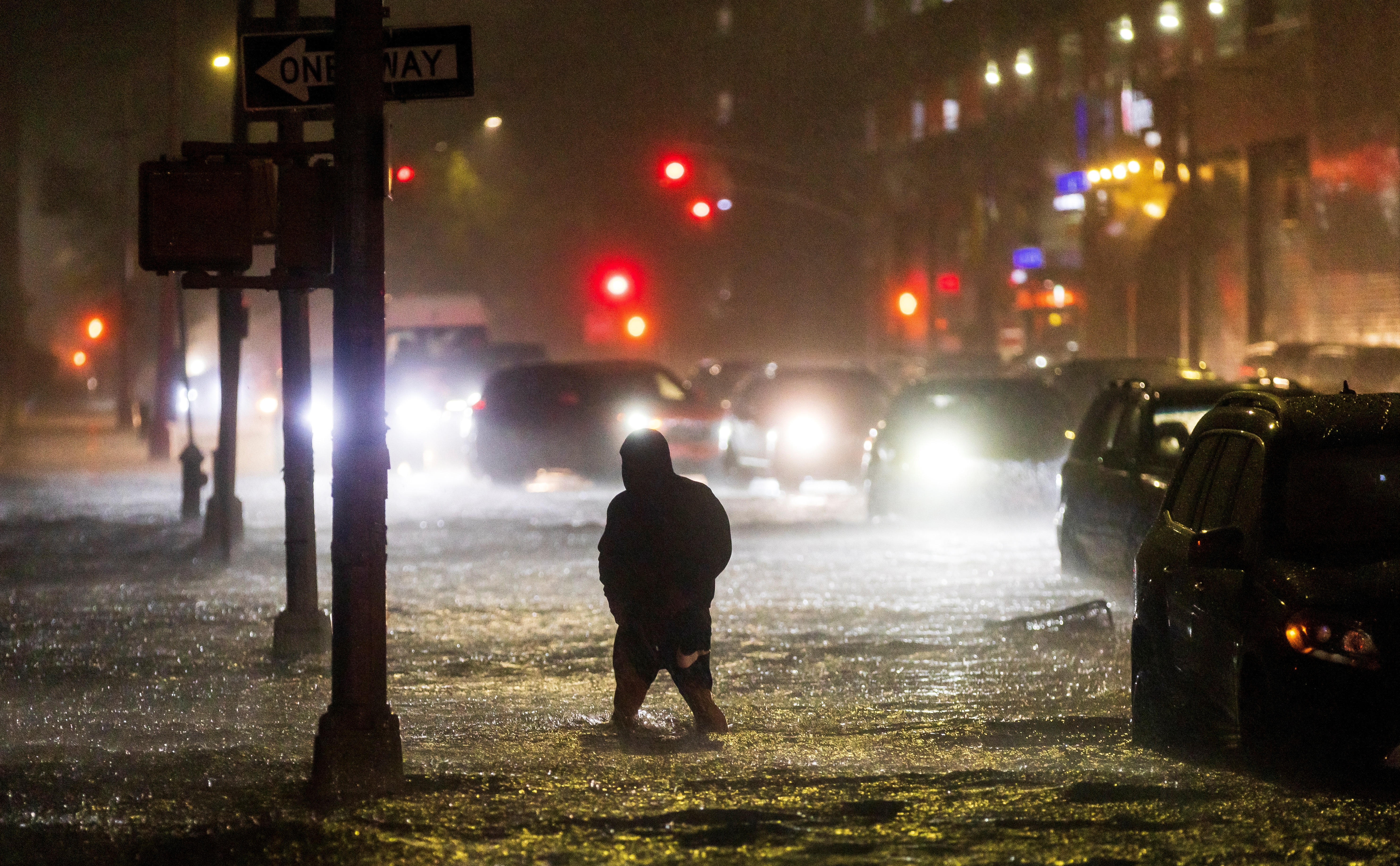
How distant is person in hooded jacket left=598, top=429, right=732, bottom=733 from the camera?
8883 millimetres

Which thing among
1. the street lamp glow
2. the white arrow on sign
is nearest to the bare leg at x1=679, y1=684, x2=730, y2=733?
the white arrow on sign

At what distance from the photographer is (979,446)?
19.3 metres

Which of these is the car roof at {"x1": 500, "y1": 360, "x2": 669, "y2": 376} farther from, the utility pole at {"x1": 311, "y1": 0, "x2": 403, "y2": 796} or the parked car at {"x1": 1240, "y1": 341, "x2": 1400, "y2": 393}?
the utility pole at {"x1": 311, "y1": 0, "x2": 403, "y2": 796}

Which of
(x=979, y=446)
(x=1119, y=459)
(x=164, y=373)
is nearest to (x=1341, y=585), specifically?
(x=1119, y=459)

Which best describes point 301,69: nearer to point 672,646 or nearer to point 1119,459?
point 672,646

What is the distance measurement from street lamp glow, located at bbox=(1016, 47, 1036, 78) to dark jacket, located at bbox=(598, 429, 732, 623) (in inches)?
1795

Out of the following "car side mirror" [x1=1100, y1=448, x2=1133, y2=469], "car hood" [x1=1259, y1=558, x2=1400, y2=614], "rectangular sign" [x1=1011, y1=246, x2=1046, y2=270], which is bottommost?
"car hood" [x1=1259, y1=558, x2=1400, y2=614]

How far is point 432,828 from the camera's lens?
6.91 m

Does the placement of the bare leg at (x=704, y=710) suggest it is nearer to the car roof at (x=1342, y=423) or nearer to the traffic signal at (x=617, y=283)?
the car roof at (x=1342, y=423)

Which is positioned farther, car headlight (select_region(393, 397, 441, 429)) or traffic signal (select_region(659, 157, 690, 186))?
traffic signal (select_region(659, 157, 690, 186))

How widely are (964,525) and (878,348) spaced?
45.1m

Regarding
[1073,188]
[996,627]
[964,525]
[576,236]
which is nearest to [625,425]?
[964,525]

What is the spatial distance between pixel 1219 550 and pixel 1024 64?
47.4m

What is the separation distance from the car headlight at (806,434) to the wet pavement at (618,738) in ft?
21.4
